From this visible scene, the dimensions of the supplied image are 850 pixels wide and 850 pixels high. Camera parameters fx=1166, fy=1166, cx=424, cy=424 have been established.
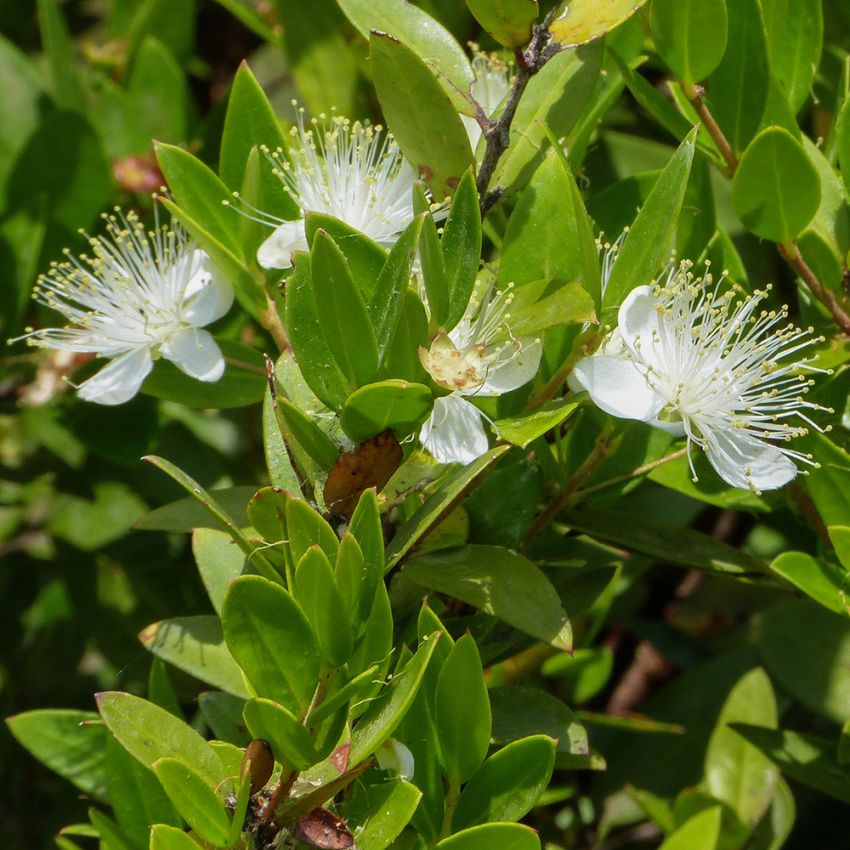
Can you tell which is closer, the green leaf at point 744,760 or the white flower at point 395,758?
the white flower at point 395,758

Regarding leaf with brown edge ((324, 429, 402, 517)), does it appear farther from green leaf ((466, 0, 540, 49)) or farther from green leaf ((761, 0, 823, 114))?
green leaf ((761, 0, 823, 114))

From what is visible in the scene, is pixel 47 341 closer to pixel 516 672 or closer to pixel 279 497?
pixel 279 497

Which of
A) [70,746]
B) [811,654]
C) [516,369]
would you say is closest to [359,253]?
[516,369]

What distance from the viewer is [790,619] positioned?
4.83 feet

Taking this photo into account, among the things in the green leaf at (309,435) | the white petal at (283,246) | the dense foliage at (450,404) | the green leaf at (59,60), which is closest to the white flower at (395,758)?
the dense foliage at (450,404)

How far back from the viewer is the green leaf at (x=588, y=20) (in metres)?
1.00

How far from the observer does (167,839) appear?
84cm

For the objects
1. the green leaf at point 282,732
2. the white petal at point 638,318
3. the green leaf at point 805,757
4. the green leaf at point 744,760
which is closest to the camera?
the green leaf at point 282,732

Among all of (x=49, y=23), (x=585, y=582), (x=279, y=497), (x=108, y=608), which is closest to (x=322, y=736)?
(x=279, y=497)

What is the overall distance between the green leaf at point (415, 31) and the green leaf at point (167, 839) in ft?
2.35

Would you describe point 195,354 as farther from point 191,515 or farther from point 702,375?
point 702,375

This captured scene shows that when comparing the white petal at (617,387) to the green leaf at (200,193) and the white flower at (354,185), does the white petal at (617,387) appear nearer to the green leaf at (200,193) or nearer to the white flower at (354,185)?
the white flower at (354,185)

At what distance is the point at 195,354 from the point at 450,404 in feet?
0.96

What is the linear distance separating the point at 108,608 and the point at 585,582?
38.5 inches
